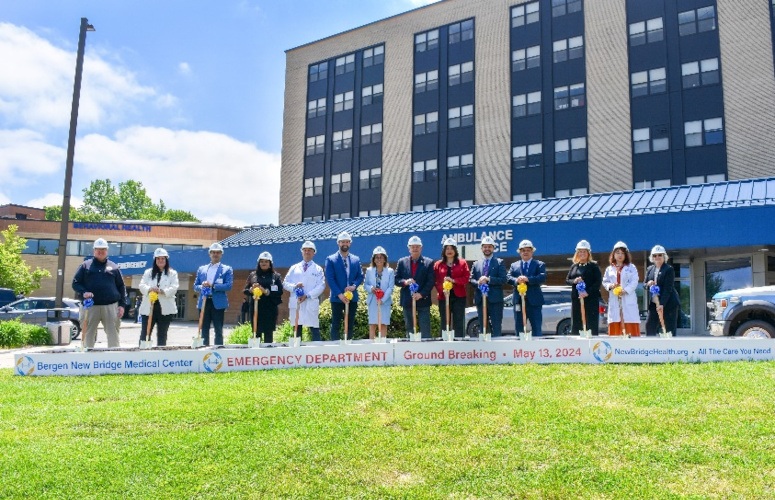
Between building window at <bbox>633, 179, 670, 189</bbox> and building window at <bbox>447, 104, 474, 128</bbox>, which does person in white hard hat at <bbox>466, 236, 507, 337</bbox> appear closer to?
building window at <bbox>633, 179, 670, 189</bbox>

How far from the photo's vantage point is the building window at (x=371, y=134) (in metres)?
38.4

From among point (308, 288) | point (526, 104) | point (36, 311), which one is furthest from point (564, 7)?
point (36, 311)

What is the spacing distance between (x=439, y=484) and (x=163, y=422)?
2.64m

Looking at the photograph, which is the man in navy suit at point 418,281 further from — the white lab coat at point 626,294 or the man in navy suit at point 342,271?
the white lab coat at point 626,294

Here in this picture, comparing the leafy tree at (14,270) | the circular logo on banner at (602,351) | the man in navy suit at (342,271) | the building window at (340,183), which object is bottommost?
the circular logo on banner at (602,351)

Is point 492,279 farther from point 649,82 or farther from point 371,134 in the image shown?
point 371,134

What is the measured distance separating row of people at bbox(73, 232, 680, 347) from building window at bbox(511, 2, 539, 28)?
2793 cm

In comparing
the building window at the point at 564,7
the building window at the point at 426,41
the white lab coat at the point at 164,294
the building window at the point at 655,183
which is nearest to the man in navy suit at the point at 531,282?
the white lab coat at the point at 164,294

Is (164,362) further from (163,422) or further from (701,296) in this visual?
(701,296)

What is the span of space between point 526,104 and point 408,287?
2671 cm

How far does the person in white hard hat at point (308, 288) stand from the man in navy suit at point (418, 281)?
1.32m

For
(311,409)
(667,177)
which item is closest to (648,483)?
(311,409)

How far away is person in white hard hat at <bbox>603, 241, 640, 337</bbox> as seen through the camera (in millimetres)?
9195

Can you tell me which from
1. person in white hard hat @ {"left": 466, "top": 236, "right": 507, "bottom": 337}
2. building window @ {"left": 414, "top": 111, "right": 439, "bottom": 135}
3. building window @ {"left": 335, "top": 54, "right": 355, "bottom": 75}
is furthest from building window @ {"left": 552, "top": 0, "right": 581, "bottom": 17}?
person in white hard hat @ {"left": 466, "top": 236, "right": 507, "bottom": 337}
